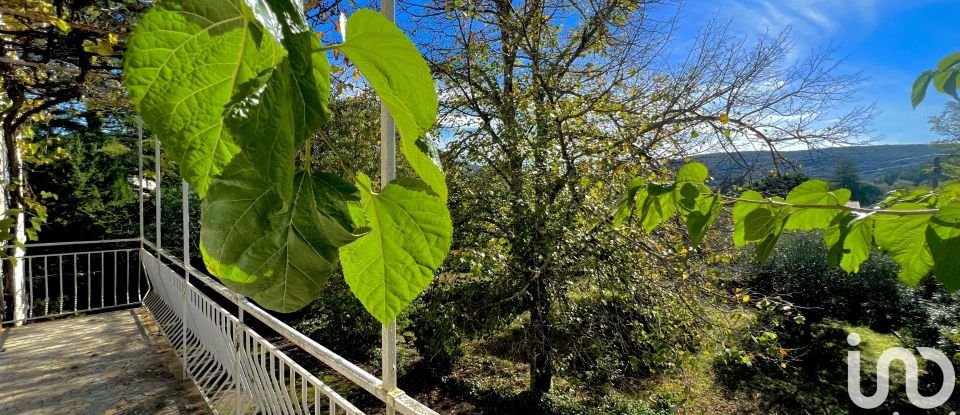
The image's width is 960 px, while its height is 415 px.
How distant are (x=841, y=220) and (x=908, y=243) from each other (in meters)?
0.06

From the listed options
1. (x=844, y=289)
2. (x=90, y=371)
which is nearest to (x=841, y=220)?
(x=90, y=371)

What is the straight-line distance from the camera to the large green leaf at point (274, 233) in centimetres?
21

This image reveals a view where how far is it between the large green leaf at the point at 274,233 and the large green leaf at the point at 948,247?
20.5 inches

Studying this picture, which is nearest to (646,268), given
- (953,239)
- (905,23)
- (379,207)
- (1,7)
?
(905,23)

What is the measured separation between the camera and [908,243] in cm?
52

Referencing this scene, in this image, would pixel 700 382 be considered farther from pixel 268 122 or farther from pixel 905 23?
pixel 268 122

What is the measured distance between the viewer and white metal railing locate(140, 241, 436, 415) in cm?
138

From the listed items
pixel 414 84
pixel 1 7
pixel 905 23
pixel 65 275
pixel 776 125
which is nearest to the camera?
pixel 414 84

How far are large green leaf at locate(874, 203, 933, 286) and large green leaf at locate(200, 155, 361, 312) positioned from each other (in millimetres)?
608

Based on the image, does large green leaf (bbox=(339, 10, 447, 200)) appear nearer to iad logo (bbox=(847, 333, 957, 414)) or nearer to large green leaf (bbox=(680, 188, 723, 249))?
large green leaf (bbox=(680, 188, 723, 249))

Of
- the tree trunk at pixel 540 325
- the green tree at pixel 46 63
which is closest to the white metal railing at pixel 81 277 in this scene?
the green tree at pixel 46 63

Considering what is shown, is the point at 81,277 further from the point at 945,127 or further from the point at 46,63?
the point at 945,127

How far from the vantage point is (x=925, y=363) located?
5211 millimetres

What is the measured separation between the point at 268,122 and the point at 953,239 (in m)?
0.58
